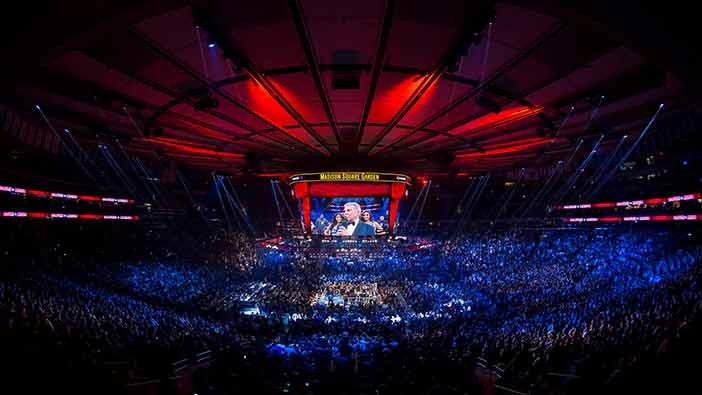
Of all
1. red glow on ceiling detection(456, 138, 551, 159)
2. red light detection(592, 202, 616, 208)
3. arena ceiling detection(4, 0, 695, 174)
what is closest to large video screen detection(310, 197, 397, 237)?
red glow on ceiling detection(456, 138, 551, 159)

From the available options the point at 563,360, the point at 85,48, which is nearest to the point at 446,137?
the point at 563,360

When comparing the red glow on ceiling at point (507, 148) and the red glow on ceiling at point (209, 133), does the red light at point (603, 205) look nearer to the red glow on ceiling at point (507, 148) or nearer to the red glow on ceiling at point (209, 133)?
the red glow on ceiling at point (507, 148)

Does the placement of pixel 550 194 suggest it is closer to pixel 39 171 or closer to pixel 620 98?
pixel 620 98

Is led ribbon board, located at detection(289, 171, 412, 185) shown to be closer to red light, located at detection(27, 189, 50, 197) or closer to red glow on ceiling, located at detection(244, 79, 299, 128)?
red glow on ceiling, located at detection(244, 79, 299, 128)

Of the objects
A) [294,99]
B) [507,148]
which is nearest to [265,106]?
[294,99]

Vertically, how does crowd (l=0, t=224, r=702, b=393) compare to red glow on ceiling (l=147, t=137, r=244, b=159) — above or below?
below

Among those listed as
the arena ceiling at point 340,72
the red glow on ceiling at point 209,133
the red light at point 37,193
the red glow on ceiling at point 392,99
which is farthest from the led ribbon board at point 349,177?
the red light at point 37,193
